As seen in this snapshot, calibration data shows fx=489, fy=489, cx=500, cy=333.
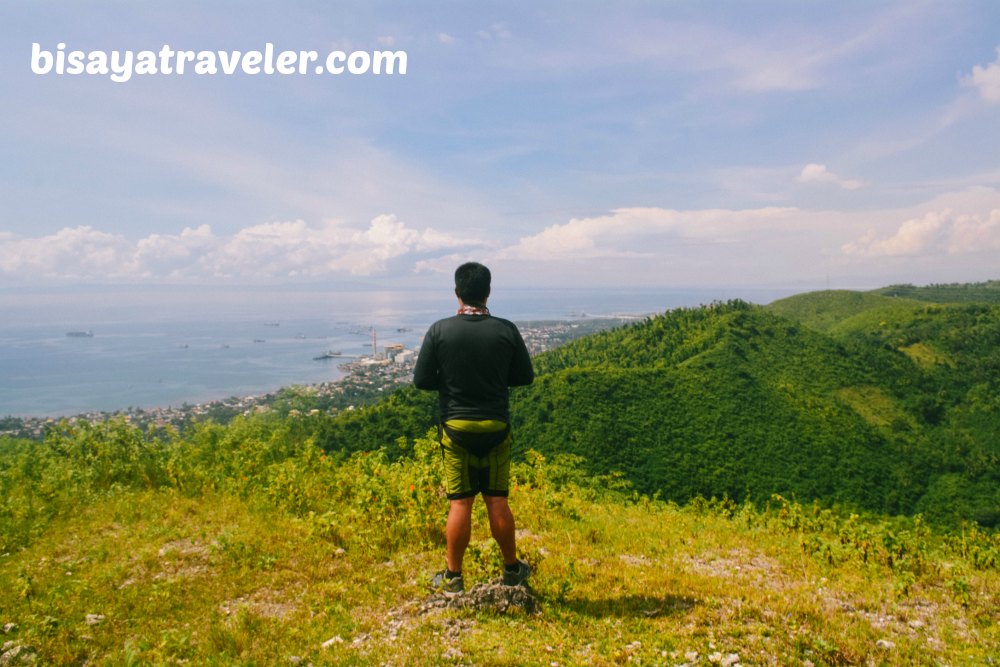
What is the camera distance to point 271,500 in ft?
21.9

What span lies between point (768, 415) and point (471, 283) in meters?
46.1

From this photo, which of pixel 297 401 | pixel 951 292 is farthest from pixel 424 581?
pixel 951 292

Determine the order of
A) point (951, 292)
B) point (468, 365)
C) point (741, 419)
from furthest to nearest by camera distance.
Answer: point (951, 292), point (741, 419), point (468, 365)

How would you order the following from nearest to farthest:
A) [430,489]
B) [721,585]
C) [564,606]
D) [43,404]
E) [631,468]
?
[564,606] → [721,585] → [430,489] → [631,468] → [43,404]

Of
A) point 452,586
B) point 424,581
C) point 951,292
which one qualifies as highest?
point 951,292

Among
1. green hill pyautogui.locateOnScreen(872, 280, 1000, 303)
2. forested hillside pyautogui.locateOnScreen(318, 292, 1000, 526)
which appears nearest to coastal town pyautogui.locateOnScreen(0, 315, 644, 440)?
forested hillside pyautogui.locateOnScreen(318, 292, 1000, 526)

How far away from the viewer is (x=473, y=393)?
3.83m

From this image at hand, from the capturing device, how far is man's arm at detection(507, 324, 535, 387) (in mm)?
4020

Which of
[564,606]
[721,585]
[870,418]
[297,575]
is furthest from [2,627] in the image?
[870,418]

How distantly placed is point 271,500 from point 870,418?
5679cm

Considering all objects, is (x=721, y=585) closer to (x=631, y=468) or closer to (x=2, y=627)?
(x=2, y=627)

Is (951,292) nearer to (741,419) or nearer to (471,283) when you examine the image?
(741,419)

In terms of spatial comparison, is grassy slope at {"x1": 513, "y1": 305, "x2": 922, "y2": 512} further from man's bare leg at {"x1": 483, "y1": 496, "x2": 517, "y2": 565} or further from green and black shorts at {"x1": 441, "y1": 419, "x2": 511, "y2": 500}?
green and black shorts at {"x1": 441, "y1": 419, "x2": 511, "y2": 500}

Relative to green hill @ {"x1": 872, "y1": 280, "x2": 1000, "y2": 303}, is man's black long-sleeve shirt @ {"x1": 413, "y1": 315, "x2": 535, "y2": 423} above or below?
below
